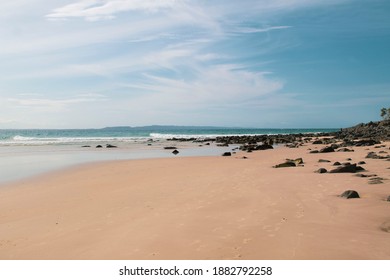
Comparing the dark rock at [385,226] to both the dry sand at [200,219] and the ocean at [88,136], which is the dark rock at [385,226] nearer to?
the dry sand at [200,219]

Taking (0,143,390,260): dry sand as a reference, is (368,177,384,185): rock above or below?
above

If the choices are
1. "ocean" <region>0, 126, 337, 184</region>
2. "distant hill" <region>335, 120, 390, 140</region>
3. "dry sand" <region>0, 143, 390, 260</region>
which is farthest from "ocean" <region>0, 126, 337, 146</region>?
"dry sand" <region>0, 143, 390, 260</region>

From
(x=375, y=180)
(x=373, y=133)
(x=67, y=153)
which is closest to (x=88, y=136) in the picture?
(x=67, y=153)

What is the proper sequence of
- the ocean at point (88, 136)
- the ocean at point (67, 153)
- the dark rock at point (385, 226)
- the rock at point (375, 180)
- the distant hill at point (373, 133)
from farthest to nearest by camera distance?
the ocean at point (88, 136), the distant hill at point (373, 133), the ocean at point (67, 153), the rock at point (375, 180), the dark rock at point (385, 226)

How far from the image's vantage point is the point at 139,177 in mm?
13602

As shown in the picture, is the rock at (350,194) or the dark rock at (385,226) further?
the rock at (350,194)

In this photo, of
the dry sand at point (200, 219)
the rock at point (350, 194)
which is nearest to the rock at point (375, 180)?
the dry sand at point (200, 219)

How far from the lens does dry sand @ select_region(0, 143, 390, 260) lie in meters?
5.36

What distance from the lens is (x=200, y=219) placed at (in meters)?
7.08

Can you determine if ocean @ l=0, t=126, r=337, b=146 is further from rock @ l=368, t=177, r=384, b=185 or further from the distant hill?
rock @ l=368, t=177, r=384, b=185

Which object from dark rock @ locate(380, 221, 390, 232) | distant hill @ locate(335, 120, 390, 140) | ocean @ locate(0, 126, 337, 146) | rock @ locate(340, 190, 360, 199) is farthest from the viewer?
ocean @ locate(0, 126, 337, 146)

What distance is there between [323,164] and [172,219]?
10.3 meters

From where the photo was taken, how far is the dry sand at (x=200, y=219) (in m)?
5.36

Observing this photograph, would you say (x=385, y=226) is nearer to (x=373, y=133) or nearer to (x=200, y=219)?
(x=200, y=219)
